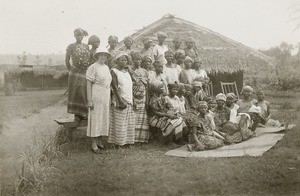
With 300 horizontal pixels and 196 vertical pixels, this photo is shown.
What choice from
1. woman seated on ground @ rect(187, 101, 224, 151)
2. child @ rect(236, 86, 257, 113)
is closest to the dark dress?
woman seated on ground @ rect(187, 101, 224, 151)

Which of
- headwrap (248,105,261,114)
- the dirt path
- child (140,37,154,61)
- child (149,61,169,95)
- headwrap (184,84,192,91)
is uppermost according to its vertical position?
child (140,37,154,61)

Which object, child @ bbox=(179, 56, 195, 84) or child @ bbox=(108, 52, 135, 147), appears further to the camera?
child @ bbox=(179, 56, 195, 84)

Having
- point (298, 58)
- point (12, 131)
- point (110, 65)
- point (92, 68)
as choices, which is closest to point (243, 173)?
point (92, 68)

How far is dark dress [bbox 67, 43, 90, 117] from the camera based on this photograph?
650 centimetres

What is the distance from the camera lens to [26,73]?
20.6m

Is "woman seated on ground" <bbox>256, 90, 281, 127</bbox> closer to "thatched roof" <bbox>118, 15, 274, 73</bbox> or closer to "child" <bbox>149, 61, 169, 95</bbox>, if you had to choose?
"child" <bbox>149, 61, 169, 95</bbox>

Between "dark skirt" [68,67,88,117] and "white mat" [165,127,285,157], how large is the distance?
1758mm

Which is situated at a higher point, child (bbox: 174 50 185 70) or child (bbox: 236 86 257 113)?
child (bbox: 174 50 185 70)

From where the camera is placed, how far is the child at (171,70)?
23.2 feet

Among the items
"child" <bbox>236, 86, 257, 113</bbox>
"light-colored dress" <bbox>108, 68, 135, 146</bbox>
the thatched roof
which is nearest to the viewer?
"light-colored dress" <bbox>108, 68, 135, 146</bbox>

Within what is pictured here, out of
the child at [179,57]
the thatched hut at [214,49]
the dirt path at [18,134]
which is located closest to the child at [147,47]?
the child at [179,57]

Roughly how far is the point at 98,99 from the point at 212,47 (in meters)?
6.42

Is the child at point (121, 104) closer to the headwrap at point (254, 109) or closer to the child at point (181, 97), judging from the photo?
the child at point (181, 97)

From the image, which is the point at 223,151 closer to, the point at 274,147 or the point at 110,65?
the point at 274,147
